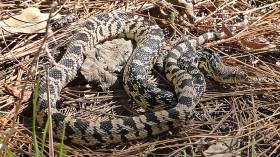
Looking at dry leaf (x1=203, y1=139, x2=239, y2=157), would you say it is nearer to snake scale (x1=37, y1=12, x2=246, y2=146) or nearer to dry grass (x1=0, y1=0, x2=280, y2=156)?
dry grass (x1=0, y1=0, x2=280, y2=156)

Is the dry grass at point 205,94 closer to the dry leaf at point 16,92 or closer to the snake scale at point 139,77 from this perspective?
the dry leaf at point 16,92

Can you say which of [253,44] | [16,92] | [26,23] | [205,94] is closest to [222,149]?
[205,94]

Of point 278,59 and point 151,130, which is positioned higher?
point 278,59

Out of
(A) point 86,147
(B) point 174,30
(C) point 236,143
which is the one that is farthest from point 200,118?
(B) point 174,30

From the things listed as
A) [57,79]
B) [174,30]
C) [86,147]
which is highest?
[174,30]

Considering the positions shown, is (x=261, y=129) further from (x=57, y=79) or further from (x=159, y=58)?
(x=57, y=79)

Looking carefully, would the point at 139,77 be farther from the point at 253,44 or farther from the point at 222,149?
the point at 253,44

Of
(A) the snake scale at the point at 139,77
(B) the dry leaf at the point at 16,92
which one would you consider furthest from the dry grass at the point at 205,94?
(A) the snake scale at the point at 139,77

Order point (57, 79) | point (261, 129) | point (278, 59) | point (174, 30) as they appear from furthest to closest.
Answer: point (174, 30) < point (278, 59) < point (57, 79) < point (261, 129)
